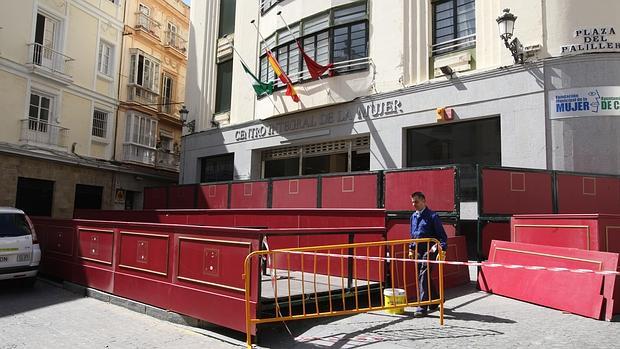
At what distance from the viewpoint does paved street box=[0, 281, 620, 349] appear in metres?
5.80

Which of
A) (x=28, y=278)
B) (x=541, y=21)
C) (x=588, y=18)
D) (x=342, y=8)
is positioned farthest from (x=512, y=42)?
(x=28, y=278)

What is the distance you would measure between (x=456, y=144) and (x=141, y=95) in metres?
19.4

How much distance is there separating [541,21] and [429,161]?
4512 mm

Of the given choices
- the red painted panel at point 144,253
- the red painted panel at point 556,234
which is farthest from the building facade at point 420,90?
the red painted panel at point 144,253

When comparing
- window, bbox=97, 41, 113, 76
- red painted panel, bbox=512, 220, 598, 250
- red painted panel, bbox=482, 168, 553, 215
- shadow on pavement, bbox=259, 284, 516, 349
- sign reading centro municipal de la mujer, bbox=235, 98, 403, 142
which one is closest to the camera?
shadow on pavement, bbox=259, 284, 516, 349

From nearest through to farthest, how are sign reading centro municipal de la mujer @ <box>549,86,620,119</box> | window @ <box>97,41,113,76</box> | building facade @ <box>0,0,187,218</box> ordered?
sign reading centro municipal de la mujer @ <box>549,86,620,119</box> → building facade @ <box>0,0,187,218</box> → window @ <box>97,41,113,76</box>

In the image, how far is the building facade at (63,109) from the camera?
20.4m

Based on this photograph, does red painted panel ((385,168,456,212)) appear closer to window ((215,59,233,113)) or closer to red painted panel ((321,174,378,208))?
red painted panel ((321,174,378,208))

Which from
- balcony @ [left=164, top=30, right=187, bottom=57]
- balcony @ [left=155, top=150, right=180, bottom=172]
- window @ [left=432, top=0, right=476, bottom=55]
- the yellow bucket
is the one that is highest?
balcony @ [left=164, top=30, right=187, bottom=57]

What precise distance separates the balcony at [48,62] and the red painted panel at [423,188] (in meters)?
17.1

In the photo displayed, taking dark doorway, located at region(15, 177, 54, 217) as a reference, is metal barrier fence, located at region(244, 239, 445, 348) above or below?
below

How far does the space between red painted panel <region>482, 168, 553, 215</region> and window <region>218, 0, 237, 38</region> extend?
15.1m

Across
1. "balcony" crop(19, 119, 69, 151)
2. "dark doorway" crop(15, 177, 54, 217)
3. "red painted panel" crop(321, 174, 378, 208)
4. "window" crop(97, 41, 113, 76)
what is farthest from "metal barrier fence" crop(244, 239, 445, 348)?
"window" crop(97, 41, 113, 76)

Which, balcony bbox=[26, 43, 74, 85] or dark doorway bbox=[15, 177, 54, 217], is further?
balcony bbox=[26, 43, 74, 85]
